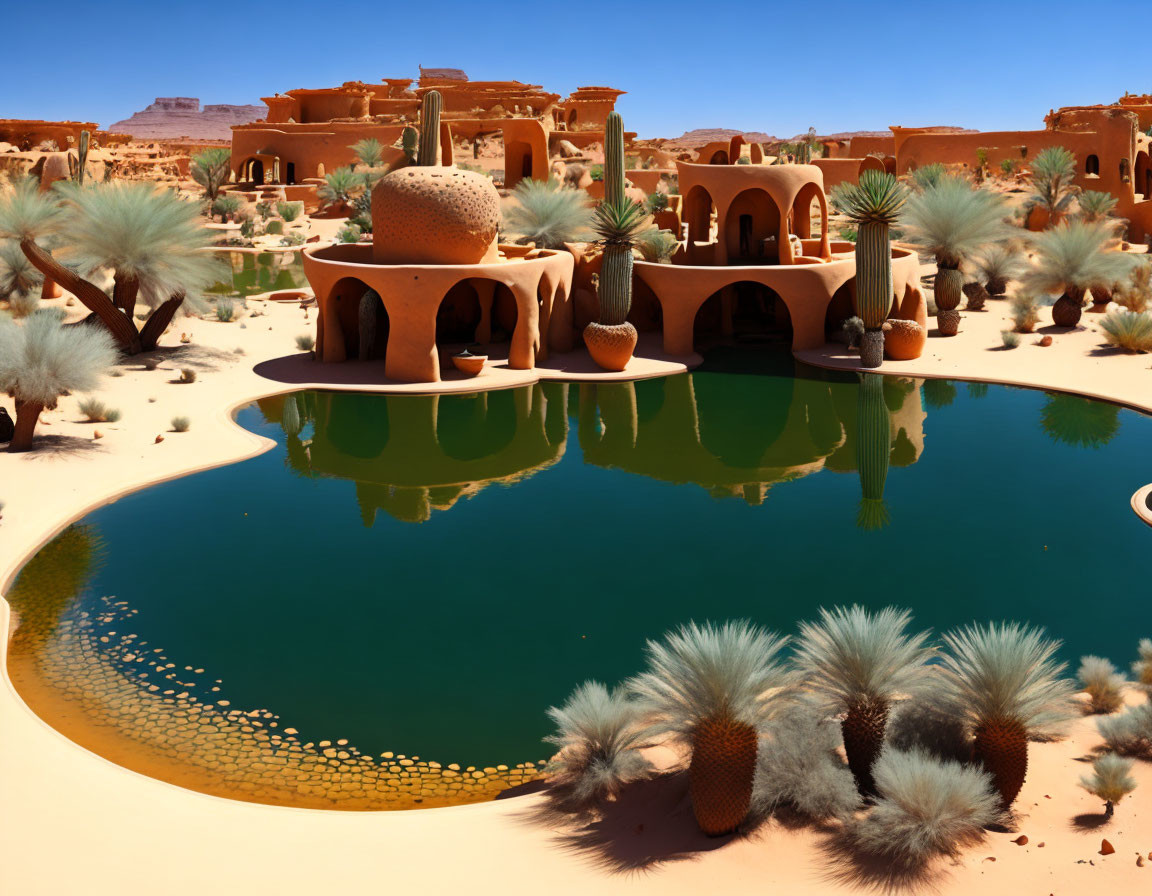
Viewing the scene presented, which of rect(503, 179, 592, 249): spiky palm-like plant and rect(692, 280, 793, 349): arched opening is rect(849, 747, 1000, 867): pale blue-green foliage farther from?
rect(503, 179, 592, 249): spiky palm-like plant

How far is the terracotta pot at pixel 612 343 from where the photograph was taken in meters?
21.1

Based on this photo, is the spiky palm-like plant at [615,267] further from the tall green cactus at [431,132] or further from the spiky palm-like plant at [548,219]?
the spiky palm-like plant at [548,219]

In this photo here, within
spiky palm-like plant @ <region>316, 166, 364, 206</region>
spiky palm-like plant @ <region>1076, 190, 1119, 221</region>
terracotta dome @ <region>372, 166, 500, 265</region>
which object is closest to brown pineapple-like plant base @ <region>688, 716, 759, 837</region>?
terracotta dome @ <region>372, 166, 500, 265</region>

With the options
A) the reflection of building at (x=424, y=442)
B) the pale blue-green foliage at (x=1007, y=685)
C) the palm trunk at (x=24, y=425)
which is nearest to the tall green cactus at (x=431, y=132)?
the reflection of building at (x=424, y=442)

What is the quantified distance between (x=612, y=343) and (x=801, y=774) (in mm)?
14572

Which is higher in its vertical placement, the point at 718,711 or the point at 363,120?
the point at 363,120

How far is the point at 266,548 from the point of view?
41.3 ft

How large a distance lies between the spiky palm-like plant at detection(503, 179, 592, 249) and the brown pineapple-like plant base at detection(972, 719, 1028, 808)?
21.7 m

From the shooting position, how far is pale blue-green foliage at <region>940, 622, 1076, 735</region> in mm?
7230

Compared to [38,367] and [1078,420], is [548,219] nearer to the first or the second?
[1078,420]

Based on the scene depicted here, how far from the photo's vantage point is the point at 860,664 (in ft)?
24.3

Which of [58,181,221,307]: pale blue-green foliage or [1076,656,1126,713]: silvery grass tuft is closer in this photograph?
[1076,656,1126,713]: silvery grass tuft

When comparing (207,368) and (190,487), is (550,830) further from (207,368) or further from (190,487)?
(207,368)

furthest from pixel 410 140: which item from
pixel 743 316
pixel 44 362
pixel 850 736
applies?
pixel 850 736
